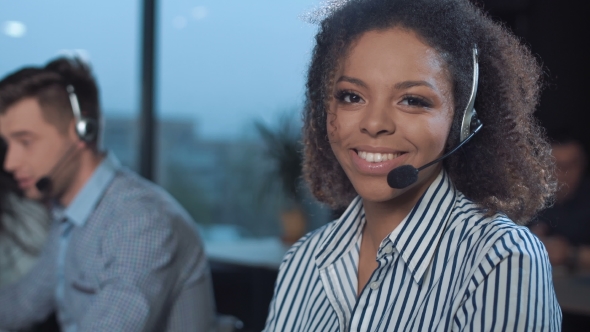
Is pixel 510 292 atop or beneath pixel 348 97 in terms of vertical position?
beneath

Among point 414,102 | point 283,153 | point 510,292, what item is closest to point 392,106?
point 414,102

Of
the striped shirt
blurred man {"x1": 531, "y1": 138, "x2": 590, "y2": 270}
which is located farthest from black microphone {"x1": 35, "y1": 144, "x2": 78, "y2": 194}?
blurred man {"x1": 531, "y1": 138, "x2": 590, "y2": 270}

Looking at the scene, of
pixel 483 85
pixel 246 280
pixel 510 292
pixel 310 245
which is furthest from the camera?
pixel 246 280

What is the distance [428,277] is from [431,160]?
0.18 metres

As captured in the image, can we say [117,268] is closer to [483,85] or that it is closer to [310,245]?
[310,245]

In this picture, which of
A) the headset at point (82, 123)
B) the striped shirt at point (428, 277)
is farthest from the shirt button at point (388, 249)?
the headset at point (82, 123)

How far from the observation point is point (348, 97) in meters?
1.08

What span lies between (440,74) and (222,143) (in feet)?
9.40

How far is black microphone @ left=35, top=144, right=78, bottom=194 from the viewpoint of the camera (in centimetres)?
194

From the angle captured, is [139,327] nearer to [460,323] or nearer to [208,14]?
[460,323]

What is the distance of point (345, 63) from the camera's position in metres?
1.08

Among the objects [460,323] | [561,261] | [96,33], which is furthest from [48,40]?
[460,323]

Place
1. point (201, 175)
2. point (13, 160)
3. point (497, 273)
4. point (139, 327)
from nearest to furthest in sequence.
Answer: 1. point (497, 273)
2. point (139, 327)
3. point (13, 160)
4. point (201, 175)

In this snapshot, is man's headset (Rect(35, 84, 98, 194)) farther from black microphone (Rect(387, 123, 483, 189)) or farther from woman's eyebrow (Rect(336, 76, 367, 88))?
black microphone (Rect(387, 123, 483, 189))
